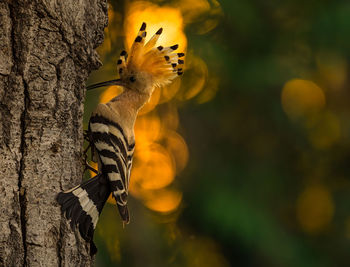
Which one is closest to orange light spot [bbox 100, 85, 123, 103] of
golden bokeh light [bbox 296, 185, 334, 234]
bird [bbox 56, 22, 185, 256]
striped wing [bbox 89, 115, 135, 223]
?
bird [bbox 56, 22, 185, 256]

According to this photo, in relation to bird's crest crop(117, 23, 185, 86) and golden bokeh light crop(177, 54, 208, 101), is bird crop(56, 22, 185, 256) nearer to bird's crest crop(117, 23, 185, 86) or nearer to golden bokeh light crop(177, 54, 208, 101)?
bird's crest crop(117, 23, 185, 86)

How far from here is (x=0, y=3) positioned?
1321 millimetres

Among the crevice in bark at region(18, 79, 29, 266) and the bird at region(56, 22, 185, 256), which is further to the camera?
the bird at region(56, 22, 185, 256)

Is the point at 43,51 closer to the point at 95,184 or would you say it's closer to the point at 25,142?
the point at 25,142

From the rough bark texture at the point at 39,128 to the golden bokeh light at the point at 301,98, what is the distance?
3012 millimetres

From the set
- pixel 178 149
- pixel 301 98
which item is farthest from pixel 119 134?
pixel 301 98

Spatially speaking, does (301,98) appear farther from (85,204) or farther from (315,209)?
(85,204)

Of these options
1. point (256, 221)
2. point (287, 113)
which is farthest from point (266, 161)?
point (256, 221)

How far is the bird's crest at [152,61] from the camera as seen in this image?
1.91m

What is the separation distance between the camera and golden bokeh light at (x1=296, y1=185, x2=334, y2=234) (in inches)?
187

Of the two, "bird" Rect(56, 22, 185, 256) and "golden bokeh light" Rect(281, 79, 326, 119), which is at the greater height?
"bird" Rect(56, 22, 185, 256)

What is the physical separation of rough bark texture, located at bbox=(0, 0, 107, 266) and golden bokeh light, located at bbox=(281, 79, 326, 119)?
3.01 meters

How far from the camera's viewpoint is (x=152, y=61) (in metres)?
1.98

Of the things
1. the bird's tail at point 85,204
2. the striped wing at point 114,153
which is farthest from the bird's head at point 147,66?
the bird's tail at point 85,204
